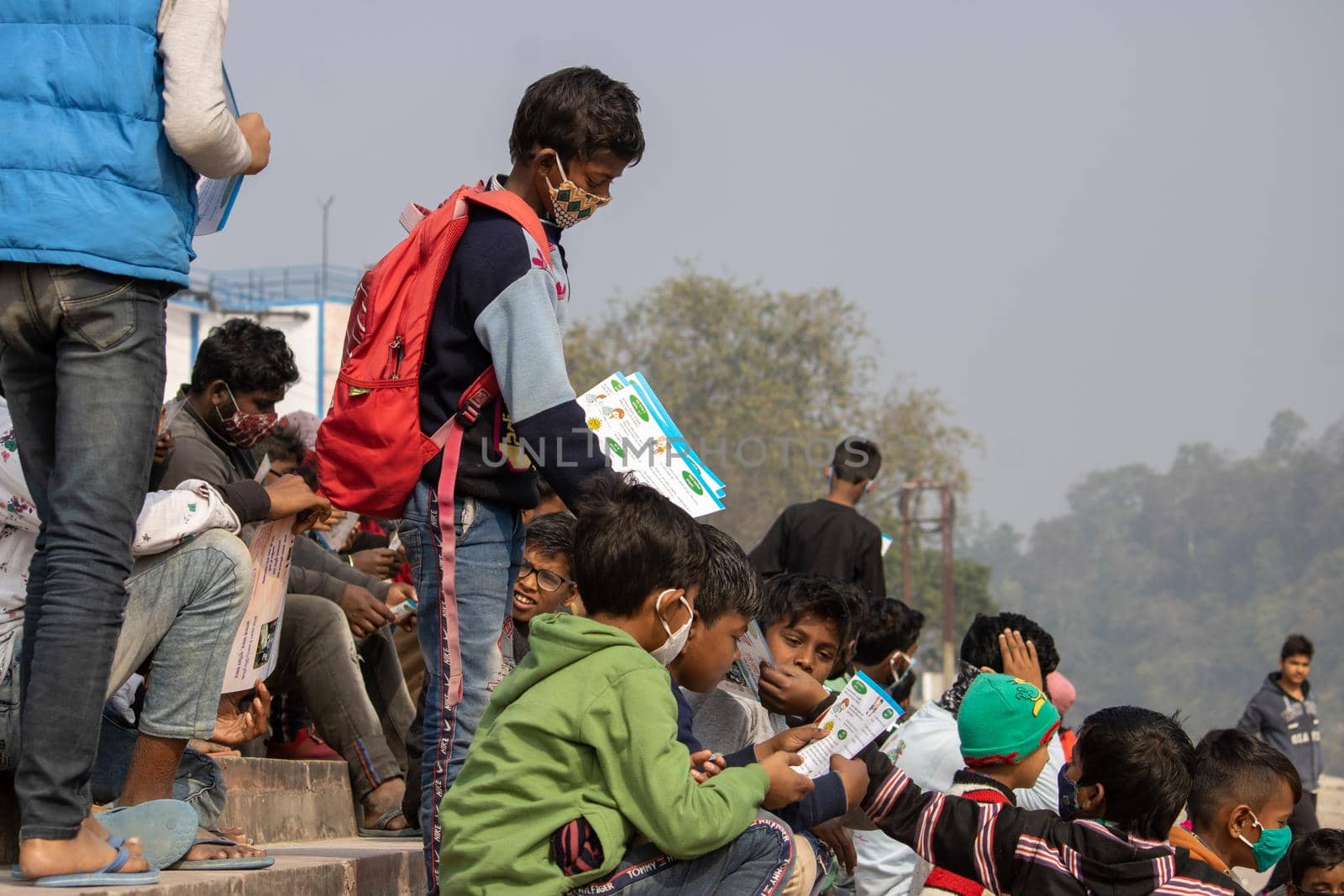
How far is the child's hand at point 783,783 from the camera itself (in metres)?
3.12

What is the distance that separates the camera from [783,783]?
3.13 metres

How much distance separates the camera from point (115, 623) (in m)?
3.14

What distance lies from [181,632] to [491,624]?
0.77 m

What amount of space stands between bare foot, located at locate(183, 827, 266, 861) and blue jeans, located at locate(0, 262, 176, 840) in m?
0.43

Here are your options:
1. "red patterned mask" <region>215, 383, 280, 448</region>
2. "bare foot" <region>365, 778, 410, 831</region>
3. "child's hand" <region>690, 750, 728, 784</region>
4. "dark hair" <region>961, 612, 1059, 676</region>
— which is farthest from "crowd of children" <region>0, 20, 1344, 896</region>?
"bare foot" <region>365, 778, 410, 831</region>

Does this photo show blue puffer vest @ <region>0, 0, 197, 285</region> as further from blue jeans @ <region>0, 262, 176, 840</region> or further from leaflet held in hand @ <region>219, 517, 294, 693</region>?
leaflet held in hand @ <region>219, 517, 294, 693</region>

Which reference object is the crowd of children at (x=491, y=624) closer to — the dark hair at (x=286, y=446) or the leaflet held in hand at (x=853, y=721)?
the leaflet held in hand at (x=853, y=721)

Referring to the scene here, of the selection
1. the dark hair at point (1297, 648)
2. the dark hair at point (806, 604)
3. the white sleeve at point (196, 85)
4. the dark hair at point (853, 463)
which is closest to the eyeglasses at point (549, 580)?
the dark hair at point (806, 604)

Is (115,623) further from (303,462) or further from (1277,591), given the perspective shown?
(1277,591)

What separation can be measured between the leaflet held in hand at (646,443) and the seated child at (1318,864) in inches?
85.9

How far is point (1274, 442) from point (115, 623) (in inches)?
4857

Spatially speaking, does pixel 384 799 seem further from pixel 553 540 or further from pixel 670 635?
pixel 670 635

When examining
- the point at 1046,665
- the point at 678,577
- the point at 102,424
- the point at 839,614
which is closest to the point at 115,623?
the point at 102,424

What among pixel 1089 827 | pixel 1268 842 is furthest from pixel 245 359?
pixel 1268 842
